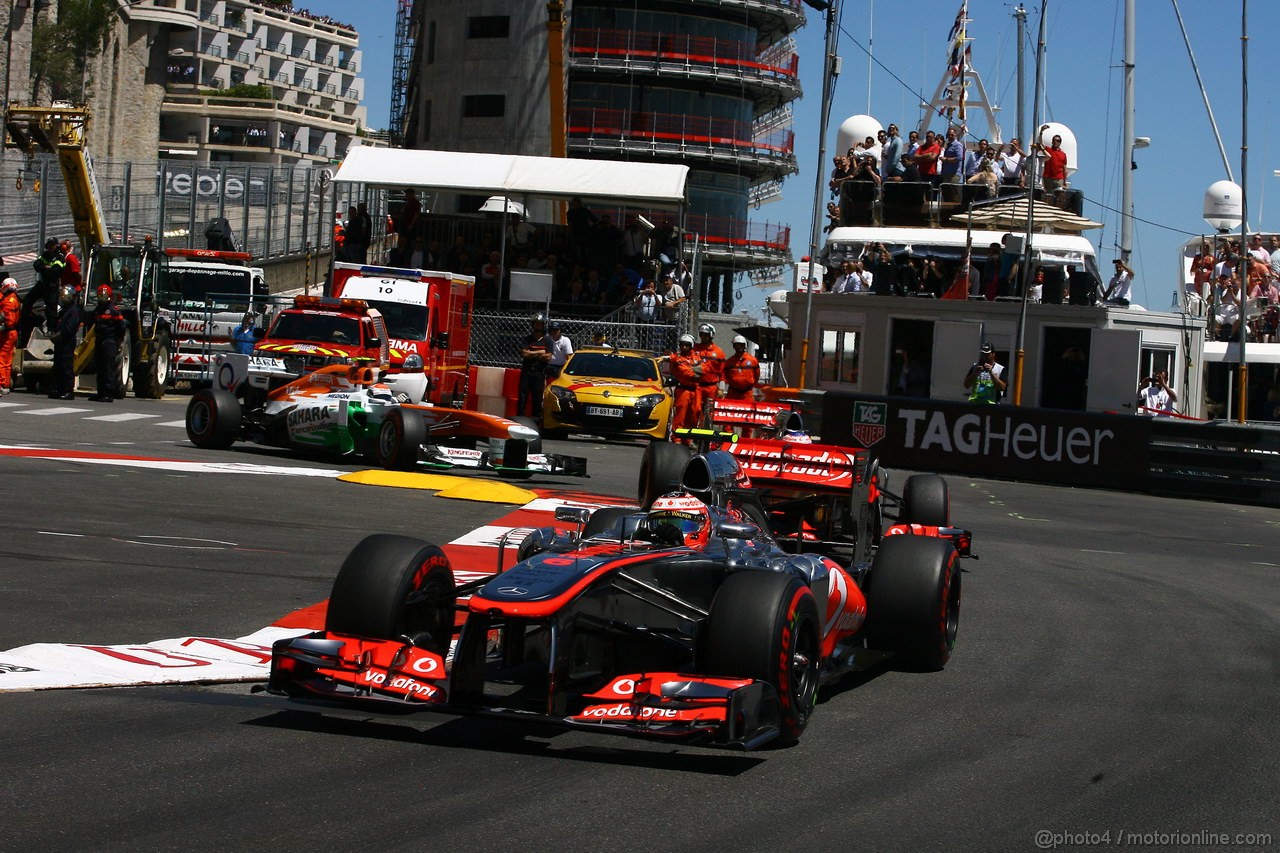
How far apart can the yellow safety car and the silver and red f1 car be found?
1621 cm

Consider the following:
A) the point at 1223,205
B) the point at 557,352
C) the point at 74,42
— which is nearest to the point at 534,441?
Answer: the point at 557,352

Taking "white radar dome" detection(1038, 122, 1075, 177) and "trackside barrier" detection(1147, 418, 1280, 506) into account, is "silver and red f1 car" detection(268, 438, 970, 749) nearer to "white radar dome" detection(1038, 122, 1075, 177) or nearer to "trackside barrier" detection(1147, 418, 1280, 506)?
"trackside barrier" detection(1147, 418, 1280, 506)

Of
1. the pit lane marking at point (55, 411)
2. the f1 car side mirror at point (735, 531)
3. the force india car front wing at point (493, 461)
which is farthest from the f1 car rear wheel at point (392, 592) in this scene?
→ the pit lane marking at point (55, 411)

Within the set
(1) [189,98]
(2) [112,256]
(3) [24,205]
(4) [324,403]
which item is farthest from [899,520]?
(1) [189,98]

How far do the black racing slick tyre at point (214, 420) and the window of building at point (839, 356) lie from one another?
48.6 feet

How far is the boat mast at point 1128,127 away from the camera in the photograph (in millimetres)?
35188

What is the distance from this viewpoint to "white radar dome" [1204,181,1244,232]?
125ft

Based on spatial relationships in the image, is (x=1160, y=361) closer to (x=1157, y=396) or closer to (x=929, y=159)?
(x=1157, y=396)

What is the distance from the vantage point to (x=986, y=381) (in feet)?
89.0

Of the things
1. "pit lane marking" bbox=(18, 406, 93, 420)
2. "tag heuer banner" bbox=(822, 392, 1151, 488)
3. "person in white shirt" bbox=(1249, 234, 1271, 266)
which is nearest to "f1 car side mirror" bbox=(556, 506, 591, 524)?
"tag heuer banner" bbox=(822, 392, 1151, 488)

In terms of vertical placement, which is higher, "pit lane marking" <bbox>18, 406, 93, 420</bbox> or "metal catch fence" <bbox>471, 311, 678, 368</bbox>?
"metal catch fence" <bbox>471, 311, 678, 368</bbox>

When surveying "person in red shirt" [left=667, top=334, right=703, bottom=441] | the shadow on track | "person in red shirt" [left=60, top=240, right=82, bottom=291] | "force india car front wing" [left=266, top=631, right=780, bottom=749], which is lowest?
the shadow on track

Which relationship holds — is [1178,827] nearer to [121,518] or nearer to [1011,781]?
[1011,781]

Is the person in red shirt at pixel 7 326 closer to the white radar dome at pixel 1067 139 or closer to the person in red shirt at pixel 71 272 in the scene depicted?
the person in red shirt at pixel 71 272
